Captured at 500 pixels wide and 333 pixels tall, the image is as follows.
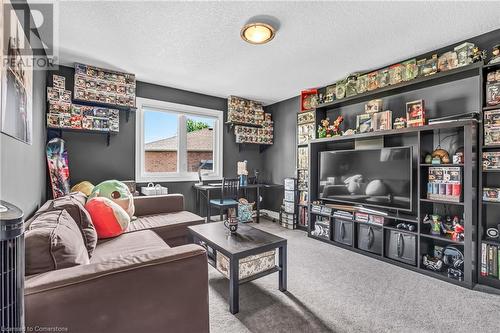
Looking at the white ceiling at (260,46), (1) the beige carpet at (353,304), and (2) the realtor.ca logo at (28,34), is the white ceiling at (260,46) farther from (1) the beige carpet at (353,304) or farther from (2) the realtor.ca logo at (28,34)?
(1) the beige carpet at (353,304)

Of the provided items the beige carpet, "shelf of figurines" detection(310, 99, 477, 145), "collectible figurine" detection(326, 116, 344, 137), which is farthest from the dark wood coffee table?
"collectible figurine" detection(326, 116, 344, 137)

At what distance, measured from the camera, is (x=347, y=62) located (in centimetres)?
298

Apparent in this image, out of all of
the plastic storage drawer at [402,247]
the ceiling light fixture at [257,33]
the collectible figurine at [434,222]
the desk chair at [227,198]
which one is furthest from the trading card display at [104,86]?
the collectible figurine at [434,222]

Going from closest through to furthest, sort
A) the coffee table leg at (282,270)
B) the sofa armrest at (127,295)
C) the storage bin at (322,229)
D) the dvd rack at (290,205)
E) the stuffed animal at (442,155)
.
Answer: the sofa armrest at (127,295) → the coffee table leg at (282,270) → the stuffed animal at (442,155) → the storage bin at (322,229) → the dvd rack at (290,205)

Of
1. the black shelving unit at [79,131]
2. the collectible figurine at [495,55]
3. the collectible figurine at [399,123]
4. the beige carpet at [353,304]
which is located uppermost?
the collectible figurine at [495,55]

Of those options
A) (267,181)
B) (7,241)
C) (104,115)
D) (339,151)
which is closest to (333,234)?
(339,151)

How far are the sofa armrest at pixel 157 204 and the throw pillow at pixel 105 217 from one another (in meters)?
0.77

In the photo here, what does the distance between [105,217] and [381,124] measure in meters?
3.24

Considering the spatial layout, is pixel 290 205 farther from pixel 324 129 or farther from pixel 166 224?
pixel 166 224

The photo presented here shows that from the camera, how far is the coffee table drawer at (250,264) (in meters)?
1.93

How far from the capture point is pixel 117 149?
3.62 meters

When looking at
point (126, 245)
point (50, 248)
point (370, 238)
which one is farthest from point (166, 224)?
point (370, 238)

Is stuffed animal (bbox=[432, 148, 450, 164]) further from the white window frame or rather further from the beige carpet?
the white window frame

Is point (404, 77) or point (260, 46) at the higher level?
point (260, 46)
